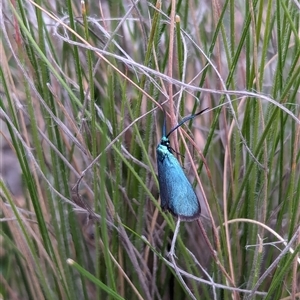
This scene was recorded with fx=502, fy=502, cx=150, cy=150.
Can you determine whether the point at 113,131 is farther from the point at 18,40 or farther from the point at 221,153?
the point at 221,153

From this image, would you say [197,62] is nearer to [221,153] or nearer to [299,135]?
[221,153]

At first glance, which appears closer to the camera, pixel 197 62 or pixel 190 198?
pixel 190 198

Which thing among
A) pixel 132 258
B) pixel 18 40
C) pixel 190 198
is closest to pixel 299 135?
pixel 190 198

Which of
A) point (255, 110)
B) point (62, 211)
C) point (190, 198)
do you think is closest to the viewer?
point (190, 198)

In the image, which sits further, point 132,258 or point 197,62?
point 197,62

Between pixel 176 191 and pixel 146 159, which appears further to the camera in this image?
pixel 146 159

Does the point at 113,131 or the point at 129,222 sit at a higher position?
the point at 113,131

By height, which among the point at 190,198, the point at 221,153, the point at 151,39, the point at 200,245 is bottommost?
the point at 200,245

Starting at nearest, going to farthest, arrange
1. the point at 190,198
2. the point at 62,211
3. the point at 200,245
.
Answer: the point at 190,198
the point at 62,211
the point at 200,245

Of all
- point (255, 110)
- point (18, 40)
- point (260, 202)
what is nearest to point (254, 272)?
point (260, 202)
